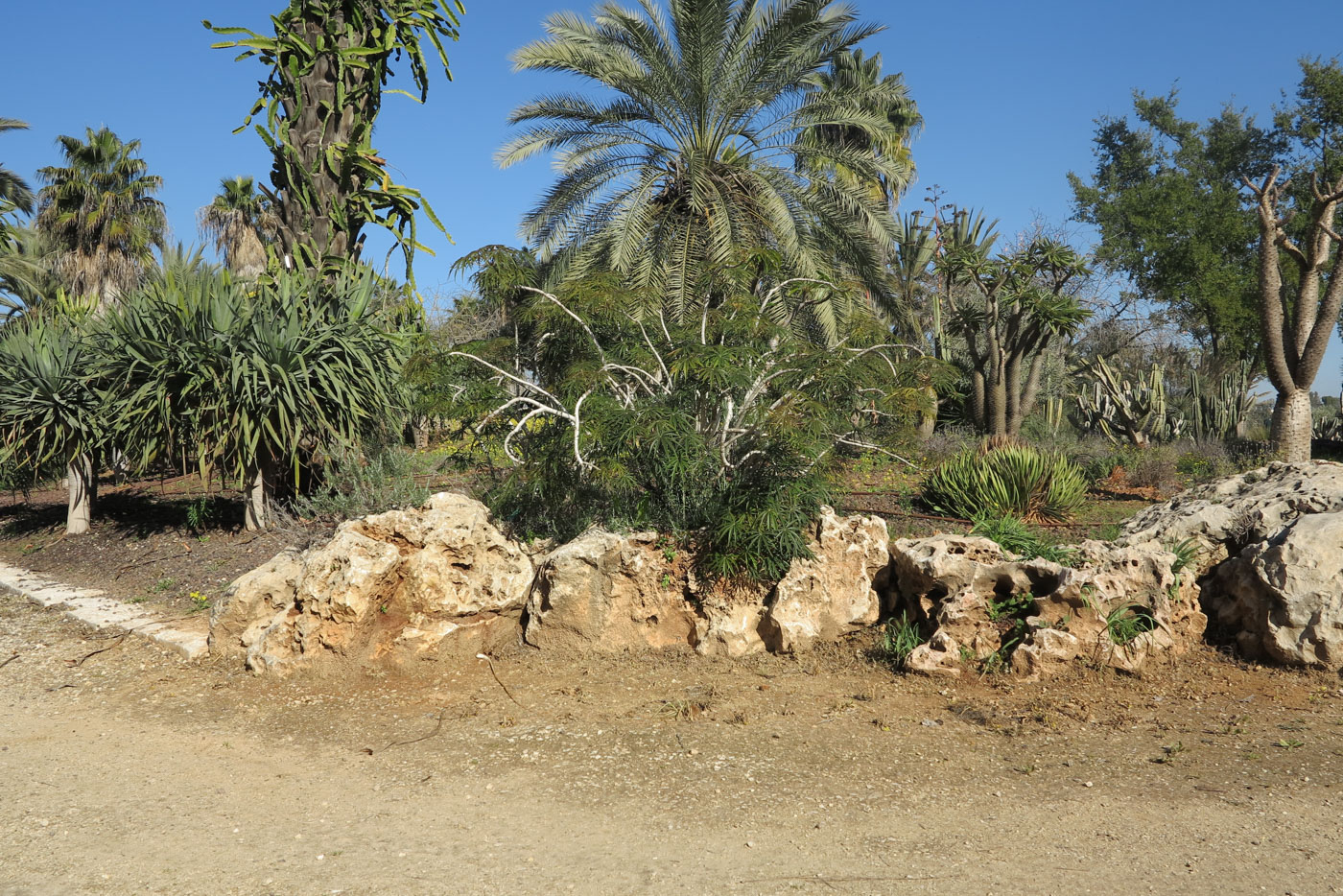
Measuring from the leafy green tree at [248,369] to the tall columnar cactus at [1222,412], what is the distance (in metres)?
14.6

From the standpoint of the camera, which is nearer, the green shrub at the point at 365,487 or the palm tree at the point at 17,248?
the green shrub at the point at 365,487

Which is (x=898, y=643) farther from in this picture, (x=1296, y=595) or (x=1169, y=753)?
(x=1296, y=595)

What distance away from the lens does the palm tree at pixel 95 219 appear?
24.9 metres

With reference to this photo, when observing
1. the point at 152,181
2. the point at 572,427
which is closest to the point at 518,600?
the point at 572,427

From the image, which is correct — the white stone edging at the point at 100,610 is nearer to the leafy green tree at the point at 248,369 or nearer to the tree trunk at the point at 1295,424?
the leafy green tree at the point at 248,369

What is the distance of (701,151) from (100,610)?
1003cm

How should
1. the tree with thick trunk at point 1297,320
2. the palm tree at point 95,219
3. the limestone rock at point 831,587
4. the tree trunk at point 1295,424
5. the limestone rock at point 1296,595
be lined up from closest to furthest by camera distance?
1. the limestone rock at point 1296,595
2. the limestone rock at point 831,587
3. the tree with thick trunk at point 1297,320
4. the tree trunk at point 1295,424
5. the palm tree at point 95,219

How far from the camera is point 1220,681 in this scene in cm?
511

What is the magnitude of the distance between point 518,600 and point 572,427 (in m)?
1.18

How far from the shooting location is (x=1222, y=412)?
1714cm

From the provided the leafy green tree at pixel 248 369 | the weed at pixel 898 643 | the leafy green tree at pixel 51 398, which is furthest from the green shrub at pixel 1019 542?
the leafy green tree at pixel 51 398

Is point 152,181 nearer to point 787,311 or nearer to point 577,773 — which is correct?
point 787,311

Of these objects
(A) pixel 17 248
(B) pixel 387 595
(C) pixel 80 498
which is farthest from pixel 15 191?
(B) pixel 387 595

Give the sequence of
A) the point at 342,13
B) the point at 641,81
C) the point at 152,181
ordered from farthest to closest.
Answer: the point at 152,181
the point at 641,81
the point at 342,13
